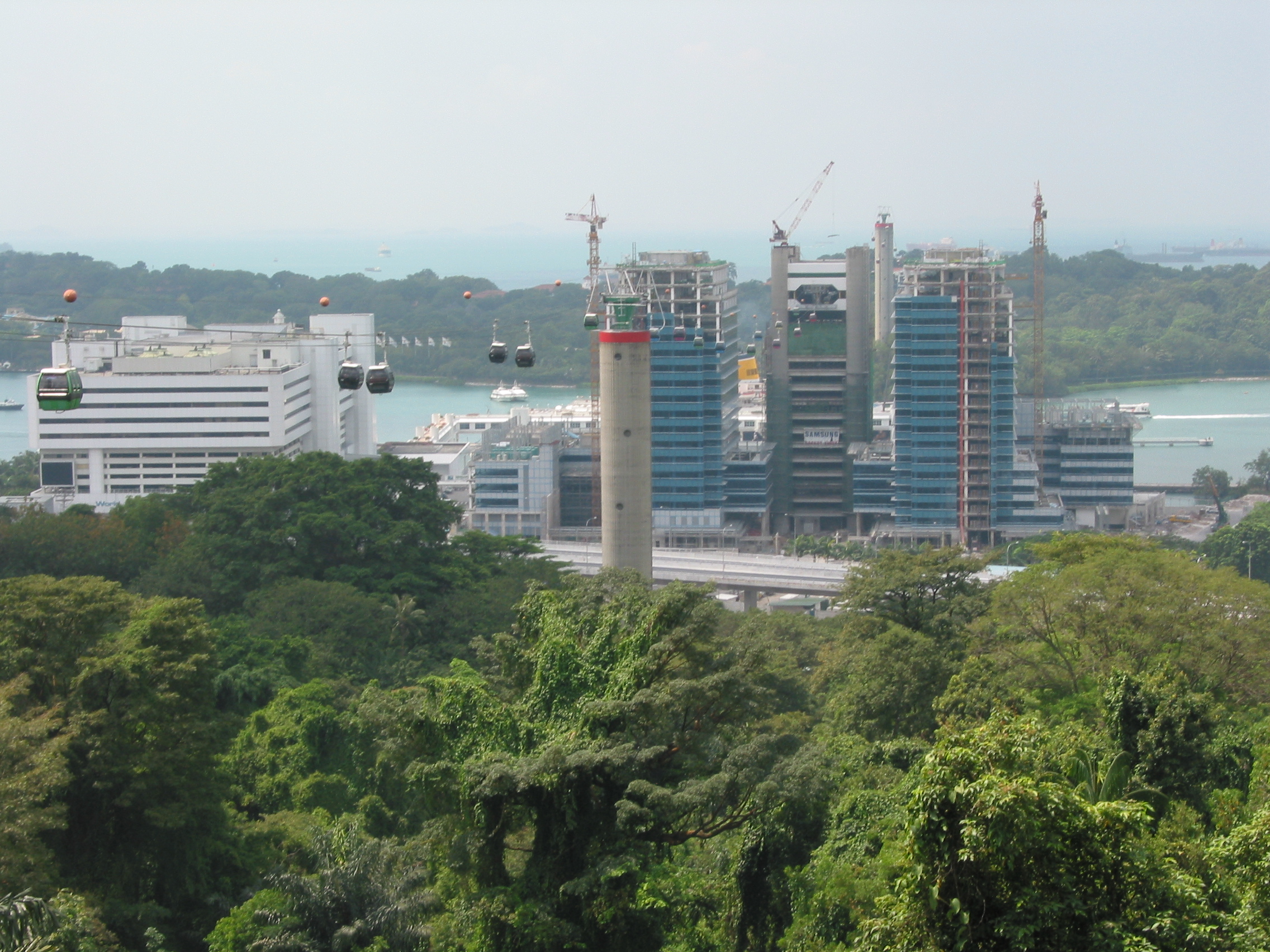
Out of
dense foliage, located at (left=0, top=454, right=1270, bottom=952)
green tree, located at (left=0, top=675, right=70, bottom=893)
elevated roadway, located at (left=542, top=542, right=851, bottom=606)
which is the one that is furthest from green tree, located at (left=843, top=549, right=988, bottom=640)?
elevated roadway, located at (left=542, top=542, right=851, bottom=606)

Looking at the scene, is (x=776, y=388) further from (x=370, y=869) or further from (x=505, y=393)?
(x=370, y=869)

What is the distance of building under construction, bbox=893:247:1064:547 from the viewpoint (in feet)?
178

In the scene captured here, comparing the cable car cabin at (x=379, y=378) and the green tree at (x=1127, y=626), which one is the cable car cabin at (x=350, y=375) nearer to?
the cable car cabin at (x=379, y=378)

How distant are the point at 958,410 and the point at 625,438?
2376 centimetres

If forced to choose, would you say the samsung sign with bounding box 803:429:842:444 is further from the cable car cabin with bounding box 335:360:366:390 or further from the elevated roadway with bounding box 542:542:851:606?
the cable car cabin with bounding box 335:360:366:390

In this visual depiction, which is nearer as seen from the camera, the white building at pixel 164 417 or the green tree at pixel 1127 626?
the green tree at pixel 1127 626

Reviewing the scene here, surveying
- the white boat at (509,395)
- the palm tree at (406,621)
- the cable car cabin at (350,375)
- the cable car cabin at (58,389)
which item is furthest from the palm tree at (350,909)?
the white boat at (509,395)

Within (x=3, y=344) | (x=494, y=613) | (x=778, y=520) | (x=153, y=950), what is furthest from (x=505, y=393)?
(x=153, y=950)

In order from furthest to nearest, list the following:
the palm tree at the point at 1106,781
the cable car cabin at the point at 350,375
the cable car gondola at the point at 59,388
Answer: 1. the cable car cabin at the point at 350,375
2. the cable car gondola at the point at 59,388
3. the palm tree at the point at 1106,781

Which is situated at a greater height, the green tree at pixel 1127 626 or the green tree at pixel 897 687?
the green tree at pixel 1127 626

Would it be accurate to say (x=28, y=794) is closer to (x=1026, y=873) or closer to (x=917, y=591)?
(x=1026, y=873)

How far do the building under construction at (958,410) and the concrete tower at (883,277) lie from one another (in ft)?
143

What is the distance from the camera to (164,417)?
56.4 m

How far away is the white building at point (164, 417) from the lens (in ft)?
184
